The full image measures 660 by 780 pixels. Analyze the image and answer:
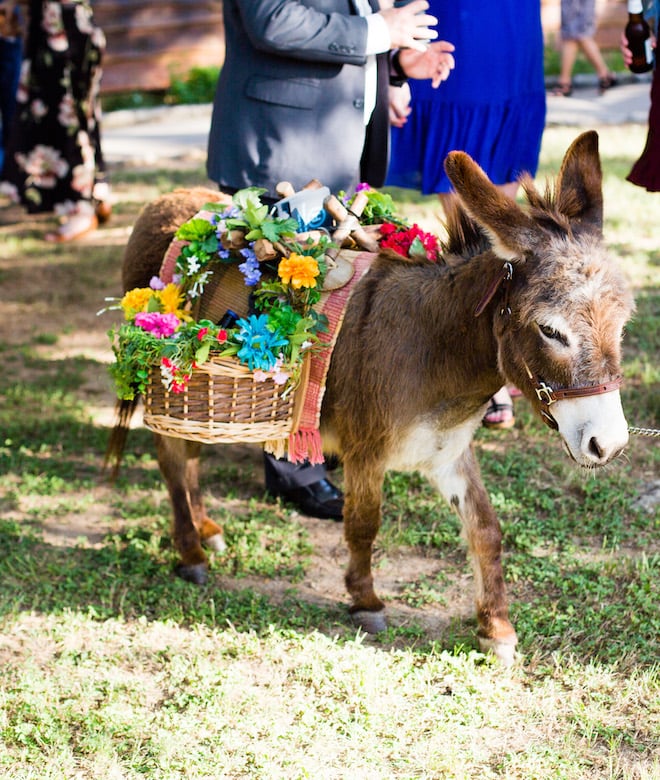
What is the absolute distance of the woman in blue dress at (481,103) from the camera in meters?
4.46

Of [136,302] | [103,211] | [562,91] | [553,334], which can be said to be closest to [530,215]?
[553,334]

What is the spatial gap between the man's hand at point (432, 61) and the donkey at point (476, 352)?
88 centimetres

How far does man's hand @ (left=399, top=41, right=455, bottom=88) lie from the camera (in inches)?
151

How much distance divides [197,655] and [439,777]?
966 millimetres

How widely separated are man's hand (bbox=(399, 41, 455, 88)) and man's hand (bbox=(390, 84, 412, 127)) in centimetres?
24

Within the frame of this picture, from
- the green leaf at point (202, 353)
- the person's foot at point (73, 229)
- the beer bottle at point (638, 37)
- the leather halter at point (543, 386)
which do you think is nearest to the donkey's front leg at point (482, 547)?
the leather halter at point (543, 386)

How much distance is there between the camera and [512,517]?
166 inches

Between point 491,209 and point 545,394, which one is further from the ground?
point 491,209

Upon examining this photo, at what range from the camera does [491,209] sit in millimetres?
2768

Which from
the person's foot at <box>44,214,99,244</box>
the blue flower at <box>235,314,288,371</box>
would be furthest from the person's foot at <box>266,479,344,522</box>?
the person's foot at <box>44,214,99,244</box>

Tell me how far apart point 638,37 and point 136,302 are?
2.56 metres

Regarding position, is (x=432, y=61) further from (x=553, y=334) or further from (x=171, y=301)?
(x=553, y=334)

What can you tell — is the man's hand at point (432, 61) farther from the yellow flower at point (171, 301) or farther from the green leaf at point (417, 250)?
the yellow flower at point (171, 301)

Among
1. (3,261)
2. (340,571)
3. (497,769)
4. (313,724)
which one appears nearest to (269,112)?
(340,571)
